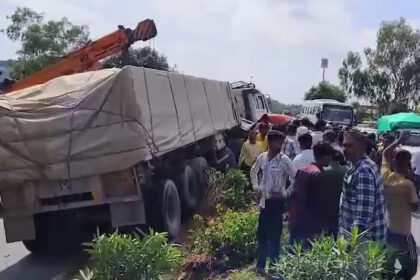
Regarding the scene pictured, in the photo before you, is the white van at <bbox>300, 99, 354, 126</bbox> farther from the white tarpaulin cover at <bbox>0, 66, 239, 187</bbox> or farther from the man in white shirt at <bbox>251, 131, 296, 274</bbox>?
the man in white shirt at <bbox>251, 131, 296, 274</bbox>

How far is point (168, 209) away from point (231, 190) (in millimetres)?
1692

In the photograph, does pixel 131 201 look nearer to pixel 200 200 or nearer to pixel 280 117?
pixel 200 200

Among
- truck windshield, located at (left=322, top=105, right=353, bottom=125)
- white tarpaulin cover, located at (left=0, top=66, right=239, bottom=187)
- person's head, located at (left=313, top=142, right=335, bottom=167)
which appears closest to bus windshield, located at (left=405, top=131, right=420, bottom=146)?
white tarpaulin cover, located at (left=0, top=66, right=239, bottom=187)

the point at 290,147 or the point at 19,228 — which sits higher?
the point at 290,147

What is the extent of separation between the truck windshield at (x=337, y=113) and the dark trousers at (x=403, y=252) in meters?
28.8

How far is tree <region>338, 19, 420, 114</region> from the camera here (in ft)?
180

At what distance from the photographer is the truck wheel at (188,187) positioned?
11.5m

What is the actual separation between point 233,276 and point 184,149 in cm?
576

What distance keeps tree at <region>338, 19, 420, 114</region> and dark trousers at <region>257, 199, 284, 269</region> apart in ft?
162

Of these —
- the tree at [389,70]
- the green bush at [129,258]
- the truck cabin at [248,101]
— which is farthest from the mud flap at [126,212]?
the tree at [389,70]

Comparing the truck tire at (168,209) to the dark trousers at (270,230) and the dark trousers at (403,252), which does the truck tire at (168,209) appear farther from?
the dark trousers at (403,252)

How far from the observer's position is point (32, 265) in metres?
9.52

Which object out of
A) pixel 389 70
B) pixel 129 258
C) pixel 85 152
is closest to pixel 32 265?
pixel 85 152

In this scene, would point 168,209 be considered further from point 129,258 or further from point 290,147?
point 129,258
